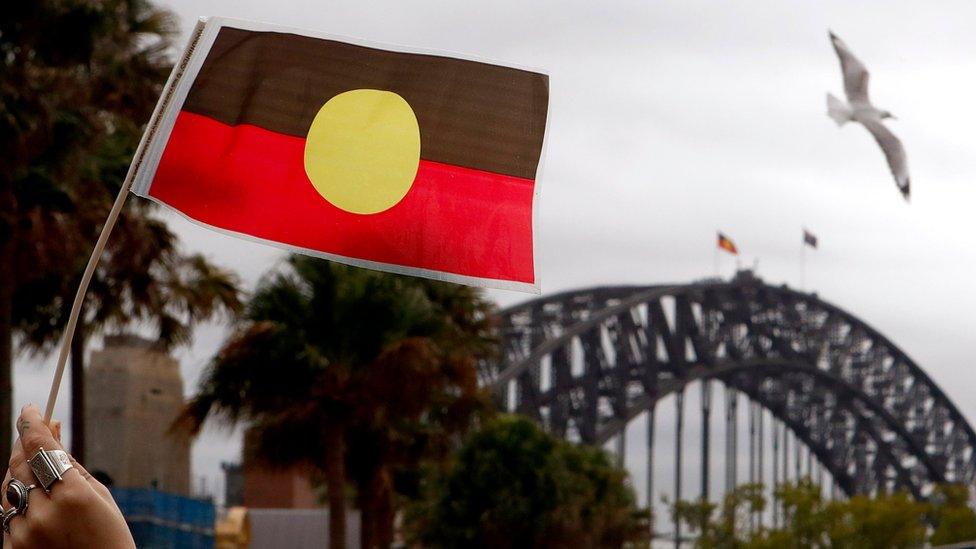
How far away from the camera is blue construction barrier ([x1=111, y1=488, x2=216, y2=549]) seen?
23234 millimetres

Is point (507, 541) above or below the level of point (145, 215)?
below

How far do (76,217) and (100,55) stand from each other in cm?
184

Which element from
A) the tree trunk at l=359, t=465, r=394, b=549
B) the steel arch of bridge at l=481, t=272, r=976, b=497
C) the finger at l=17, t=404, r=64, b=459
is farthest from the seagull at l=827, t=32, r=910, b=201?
the steel arch of bridge at l=481, t=272, r=976, b=497

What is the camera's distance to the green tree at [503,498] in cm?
3322

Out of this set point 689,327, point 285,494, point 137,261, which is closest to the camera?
point 137,261

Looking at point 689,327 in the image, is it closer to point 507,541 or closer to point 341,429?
point 507,541

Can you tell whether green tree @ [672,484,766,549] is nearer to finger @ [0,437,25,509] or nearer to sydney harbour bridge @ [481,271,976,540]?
sydney harbour bridge @ [481,271,976,540]

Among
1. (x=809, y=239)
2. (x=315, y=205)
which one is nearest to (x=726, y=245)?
(x=809, y=239)

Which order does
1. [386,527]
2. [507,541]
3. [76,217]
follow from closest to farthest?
[76,217] < [386,527] < [507,541]

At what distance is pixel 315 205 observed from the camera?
5.38 m

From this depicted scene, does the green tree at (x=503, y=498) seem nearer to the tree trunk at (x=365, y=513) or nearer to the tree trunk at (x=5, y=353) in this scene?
the tree trunk at (x=365, y=513)

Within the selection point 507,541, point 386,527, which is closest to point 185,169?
point 386,527

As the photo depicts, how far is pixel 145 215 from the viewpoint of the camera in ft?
69.9

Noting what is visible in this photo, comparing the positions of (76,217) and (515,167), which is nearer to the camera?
Answer: (515,167)
